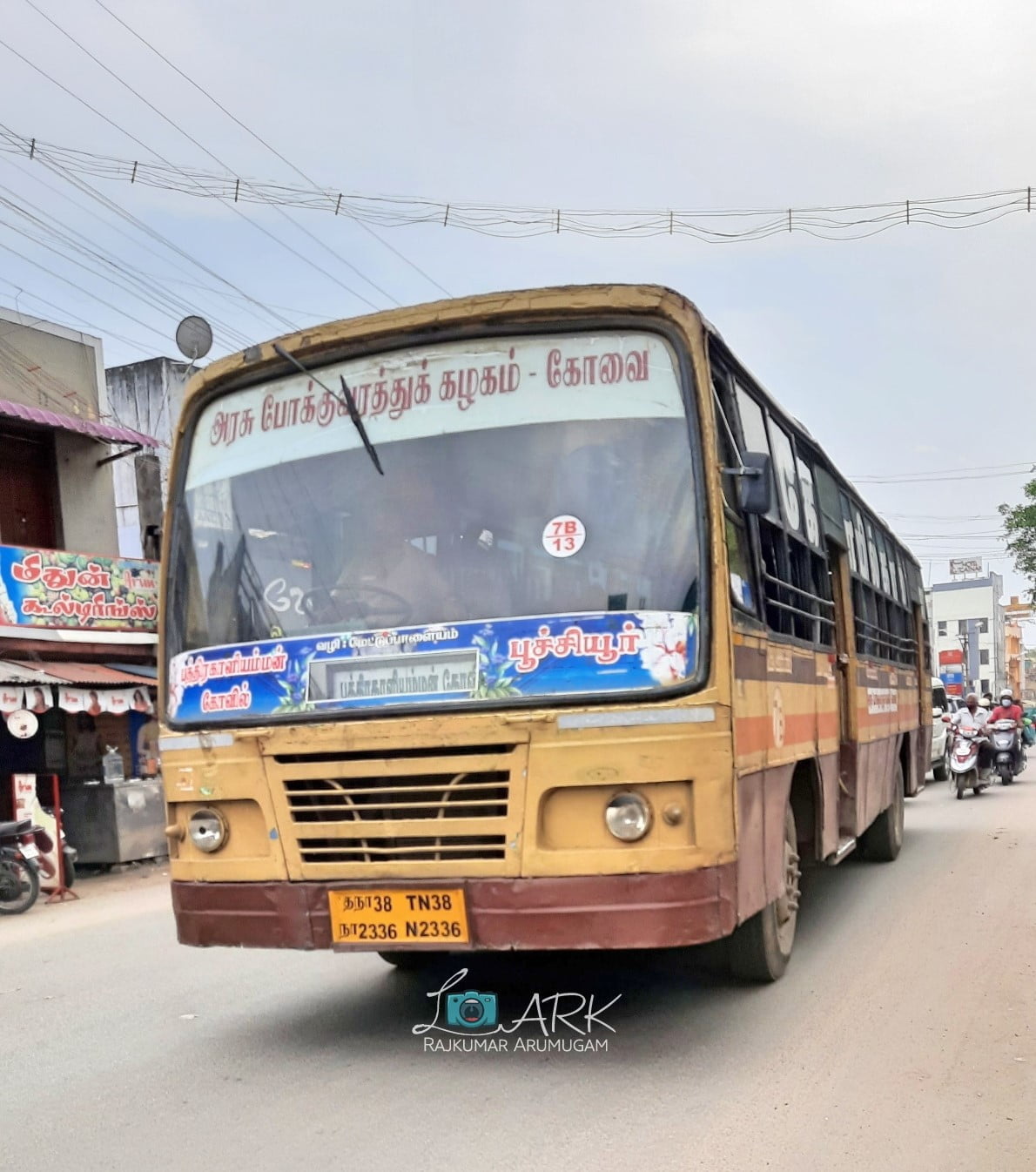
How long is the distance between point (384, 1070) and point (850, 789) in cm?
411

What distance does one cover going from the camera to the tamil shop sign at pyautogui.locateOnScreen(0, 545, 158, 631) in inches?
546

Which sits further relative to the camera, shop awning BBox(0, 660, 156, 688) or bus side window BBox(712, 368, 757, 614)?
shop awning BBox(0, 660, 156, 688)

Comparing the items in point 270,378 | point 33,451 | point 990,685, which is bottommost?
point 990,685

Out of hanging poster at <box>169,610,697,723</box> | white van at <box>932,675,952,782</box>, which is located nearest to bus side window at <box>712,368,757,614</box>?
hanging poster at <box>169,610,697,723</box>

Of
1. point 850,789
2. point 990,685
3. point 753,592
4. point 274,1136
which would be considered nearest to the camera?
point 274,1136

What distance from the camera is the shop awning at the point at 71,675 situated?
12.8 metres

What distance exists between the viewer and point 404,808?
474 centimetres

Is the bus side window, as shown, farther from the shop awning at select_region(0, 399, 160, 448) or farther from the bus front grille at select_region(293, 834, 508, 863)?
the shop awning at select_region(0, 399, 160, 448)

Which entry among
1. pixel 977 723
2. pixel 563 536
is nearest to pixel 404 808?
pixel 563 536

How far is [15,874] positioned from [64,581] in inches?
177

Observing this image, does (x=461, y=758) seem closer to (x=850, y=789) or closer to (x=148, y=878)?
(x=850, y=789)

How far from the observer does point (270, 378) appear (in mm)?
5438

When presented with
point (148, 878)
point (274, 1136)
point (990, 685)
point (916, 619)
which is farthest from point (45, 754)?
point (990, 685)

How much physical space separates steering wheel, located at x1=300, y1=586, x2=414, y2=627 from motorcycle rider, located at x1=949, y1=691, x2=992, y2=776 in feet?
50.7
